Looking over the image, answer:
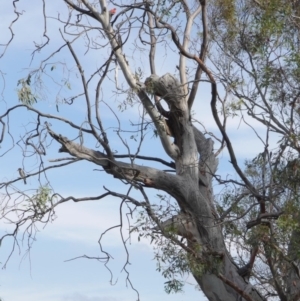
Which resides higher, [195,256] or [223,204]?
[223,204]

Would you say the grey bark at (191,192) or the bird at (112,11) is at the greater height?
the bird at (112,11)

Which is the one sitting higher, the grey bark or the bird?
the bird

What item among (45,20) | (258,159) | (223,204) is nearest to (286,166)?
(258,159)

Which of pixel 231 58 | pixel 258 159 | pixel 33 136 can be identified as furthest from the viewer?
pixel 231 58

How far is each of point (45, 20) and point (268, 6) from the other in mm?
2739

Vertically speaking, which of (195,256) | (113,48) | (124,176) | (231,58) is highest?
(231,58)

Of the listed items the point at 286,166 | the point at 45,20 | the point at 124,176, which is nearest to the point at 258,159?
the point at 286,166

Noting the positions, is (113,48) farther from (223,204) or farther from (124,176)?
(223,204)

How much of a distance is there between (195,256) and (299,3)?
355 centimetres

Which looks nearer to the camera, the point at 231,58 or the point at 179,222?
the point at 179,222

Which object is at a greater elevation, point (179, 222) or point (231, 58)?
point (231, 58)

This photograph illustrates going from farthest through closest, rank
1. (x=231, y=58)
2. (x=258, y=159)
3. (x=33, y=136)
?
(x=231, y=58) < (x=258, y=159) < (x=33, y=136)

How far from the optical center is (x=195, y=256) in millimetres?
9234

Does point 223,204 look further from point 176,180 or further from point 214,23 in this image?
point 214,23
